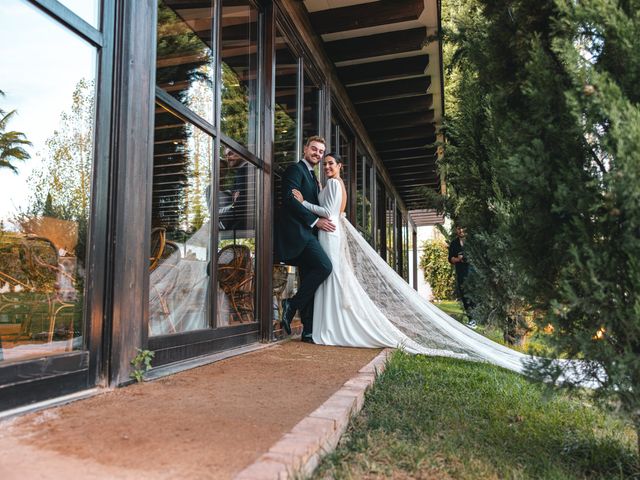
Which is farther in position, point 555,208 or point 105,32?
point 105,32

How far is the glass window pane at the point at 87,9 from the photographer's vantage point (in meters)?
2.11

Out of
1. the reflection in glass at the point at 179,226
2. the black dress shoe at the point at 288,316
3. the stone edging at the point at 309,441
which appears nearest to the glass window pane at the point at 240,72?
the reflection in glass at the point at 179,226

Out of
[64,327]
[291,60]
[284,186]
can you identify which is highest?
[291,60]

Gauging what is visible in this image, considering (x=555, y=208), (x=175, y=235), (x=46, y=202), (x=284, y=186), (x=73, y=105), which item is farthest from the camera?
(x=284, y=186)

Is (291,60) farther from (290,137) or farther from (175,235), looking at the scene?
(175,235)

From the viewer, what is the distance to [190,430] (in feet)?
5.45

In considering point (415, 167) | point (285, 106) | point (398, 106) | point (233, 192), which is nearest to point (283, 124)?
point (285, 106)

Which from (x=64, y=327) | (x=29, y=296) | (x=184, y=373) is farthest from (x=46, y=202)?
(x=184, y=373)

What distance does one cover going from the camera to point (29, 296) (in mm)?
2688

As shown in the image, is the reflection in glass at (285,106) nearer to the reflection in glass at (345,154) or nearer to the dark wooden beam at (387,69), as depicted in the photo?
the dark wooden beam at (387,69)

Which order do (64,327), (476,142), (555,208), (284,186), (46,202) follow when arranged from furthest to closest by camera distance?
(476,142)
(284,186)
(46,202)
(64,327)
(555,208)

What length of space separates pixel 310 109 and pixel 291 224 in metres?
1.71

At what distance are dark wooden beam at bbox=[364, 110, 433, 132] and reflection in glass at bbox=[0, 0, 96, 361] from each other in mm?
6278

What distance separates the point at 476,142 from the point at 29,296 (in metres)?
3.57
